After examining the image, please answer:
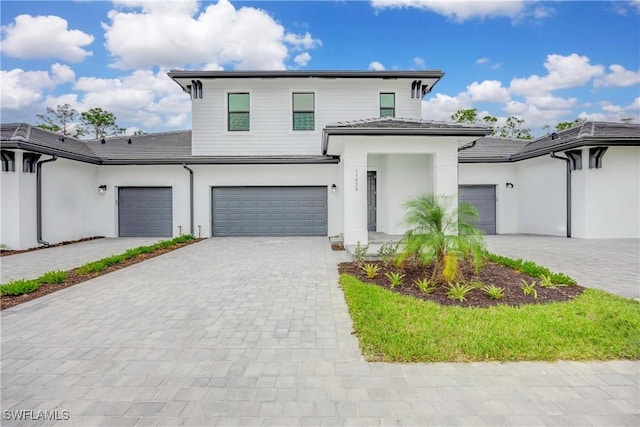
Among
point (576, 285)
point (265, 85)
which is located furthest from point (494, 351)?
point (265, 85)

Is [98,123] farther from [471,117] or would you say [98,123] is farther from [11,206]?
[471,117]

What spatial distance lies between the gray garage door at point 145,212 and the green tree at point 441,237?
10.7 meters

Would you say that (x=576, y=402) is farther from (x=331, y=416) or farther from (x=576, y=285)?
(x=576, y=285)

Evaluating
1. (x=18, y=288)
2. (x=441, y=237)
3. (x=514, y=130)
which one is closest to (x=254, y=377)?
(x=441, y=237)

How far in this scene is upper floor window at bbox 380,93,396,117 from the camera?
1359 cm

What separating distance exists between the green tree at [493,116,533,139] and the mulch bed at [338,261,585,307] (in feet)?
96.1

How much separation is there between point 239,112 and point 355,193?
23.6 ft

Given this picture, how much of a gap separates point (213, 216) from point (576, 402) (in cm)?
1234

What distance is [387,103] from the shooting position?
13.6m

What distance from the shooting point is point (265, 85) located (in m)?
13.2

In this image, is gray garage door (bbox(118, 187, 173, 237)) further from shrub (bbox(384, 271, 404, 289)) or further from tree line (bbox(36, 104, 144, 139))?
tree line (bbox(36, 104, 144, 139))

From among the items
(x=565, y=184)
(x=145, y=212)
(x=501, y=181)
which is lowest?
(x=145, y=212)

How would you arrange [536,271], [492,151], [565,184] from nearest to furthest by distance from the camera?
1. [536,271]
2. [565,184]
3. [492,151]

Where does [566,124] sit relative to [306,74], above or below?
above
